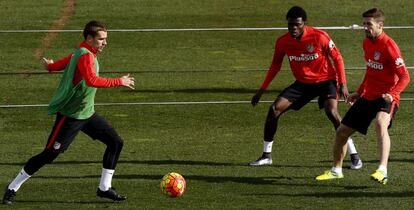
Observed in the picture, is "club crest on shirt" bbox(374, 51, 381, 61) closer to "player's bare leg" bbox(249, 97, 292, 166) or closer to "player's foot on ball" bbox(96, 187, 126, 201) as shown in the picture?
"player's bare leg" bbox(249, 97, 292, 166)

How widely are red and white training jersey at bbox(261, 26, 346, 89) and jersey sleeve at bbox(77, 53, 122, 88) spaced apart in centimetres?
366

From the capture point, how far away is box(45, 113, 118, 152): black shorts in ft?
46.3

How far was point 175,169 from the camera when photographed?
16297mm

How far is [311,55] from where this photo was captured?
16.6 m

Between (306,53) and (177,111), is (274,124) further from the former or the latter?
(177,111)

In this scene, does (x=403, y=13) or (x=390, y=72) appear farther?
(x=403, y=13)

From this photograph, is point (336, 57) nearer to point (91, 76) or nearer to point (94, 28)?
point (94, 28)

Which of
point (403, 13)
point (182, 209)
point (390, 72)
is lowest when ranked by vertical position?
point (182, 209)

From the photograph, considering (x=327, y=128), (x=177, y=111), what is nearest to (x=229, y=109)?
(x=177, y=111)

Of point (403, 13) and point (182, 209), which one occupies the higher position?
point (403, 13)

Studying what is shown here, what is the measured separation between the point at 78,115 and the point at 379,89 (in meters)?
3.84

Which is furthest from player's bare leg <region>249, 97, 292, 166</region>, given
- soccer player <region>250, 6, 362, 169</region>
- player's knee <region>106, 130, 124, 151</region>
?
player's knee <region>106, 130, 124, 151</region>

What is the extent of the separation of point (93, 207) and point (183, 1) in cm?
1852

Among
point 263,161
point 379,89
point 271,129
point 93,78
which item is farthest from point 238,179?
point 93,78
